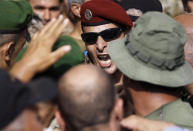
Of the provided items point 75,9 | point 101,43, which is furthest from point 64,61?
point 75,9

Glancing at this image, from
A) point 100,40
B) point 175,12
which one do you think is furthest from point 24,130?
point 175,12

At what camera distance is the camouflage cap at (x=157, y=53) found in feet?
9.48

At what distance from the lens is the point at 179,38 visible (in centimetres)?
294

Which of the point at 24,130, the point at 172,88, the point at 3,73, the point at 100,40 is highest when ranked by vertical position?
the point at 3,73

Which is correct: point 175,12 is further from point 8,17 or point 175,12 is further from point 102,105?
point 102,105

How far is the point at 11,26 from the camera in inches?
147

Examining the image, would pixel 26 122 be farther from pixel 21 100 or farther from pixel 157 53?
pixel 157 53

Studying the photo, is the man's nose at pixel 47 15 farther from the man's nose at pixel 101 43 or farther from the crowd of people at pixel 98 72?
the man's nose at pixel 101 43

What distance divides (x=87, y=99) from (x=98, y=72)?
0.63 ft

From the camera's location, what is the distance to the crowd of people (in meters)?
2.01

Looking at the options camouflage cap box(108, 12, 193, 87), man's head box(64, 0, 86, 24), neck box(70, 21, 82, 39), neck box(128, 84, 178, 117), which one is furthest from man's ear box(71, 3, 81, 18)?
neck box(128, 84, 178, 117)

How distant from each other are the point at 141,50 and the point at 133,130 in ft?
2.11

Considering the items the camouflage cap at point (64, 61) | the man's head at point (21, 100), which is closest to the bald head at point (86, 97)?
the man's head at point (21, 100)

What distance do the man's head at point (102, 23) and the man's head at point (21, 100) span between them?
7.91ft
